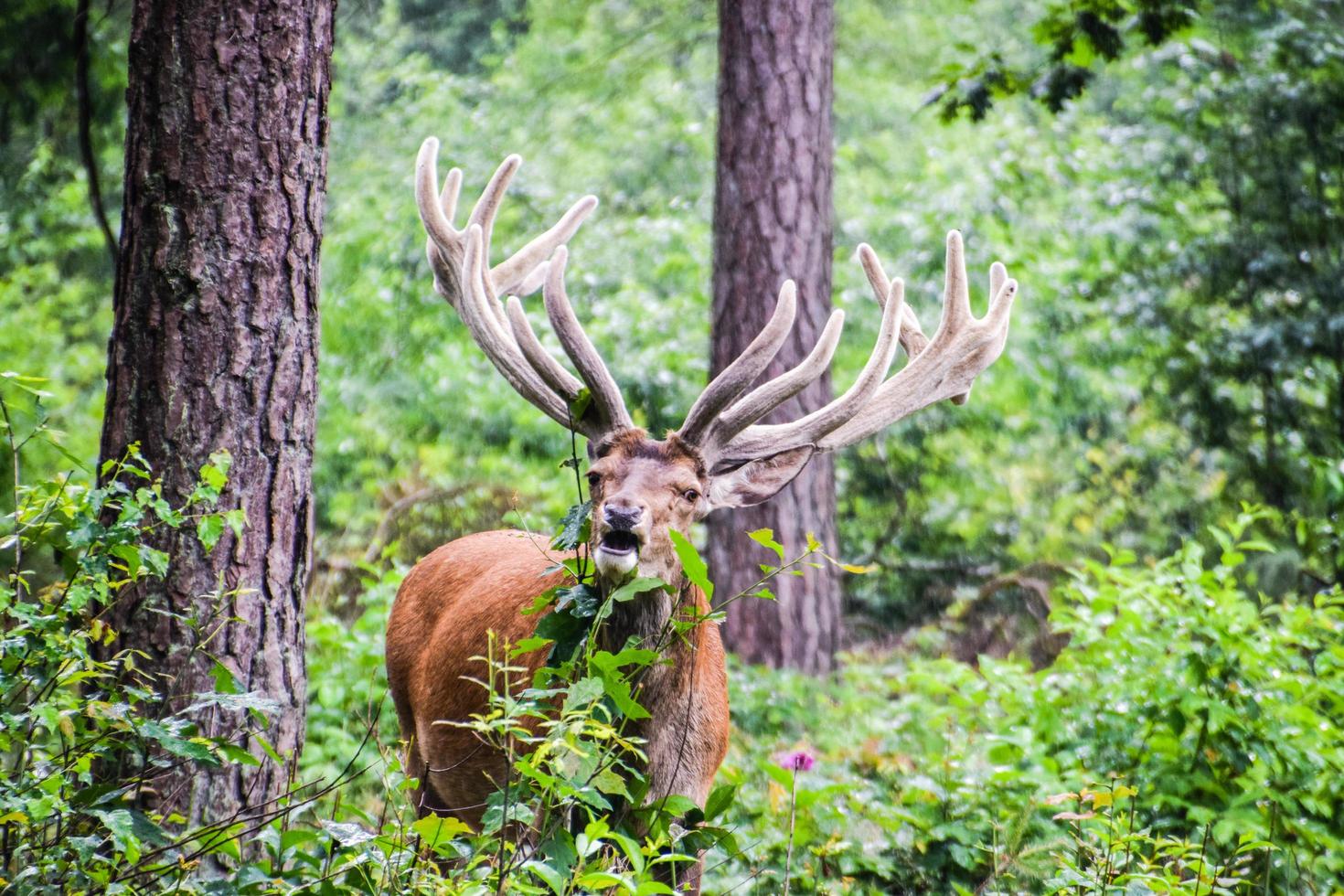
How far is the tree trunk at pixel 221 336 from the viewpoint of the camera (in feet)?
12.5

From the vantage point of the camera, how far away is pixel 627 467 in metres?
4.58

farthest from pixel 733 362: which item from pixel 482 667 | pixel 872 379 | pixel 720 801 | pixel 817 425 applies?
pixel 720 801

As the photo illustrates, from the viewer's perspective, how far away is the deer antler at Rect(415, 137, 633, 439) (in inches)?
183

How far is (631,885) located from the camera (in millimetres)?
2752

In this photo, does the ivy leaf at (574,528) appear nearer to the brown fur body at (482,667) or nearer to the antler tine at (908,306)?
the brown fur body at (482,667)

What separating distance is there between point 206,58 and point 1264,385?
9.13 m

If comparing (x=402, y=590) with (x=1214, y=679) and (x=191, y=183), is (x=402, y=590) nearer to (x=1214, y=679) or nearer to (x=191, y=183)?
(x=191, y=183)

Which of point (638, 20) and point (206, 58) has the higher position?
point (638, 20)

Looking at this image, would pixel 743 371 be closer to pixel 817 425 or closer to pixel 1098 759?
pixel 817 425

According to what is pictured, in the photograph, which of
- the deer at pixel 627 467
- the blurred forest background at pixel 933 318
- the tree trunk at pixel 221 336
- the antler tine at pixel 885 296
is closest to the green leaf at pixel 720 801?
the deer at pixel 627 467

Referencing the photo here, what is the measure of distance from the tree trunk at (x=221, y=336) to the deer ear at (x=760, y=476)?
1.61m

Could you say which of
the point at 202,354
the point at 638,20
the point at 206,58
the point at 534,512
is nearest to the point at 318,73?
the point at 206,58

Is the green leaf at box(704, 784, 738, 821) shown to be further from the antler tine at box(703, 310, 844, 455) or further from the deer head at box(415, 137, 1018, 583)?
the antler tine at box(703, 310, 844, 455)

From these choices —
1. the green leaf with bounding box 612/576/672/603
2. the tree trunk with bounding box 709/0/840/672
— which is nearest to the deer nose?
the green leaf with bounding box 612/576/672/603
